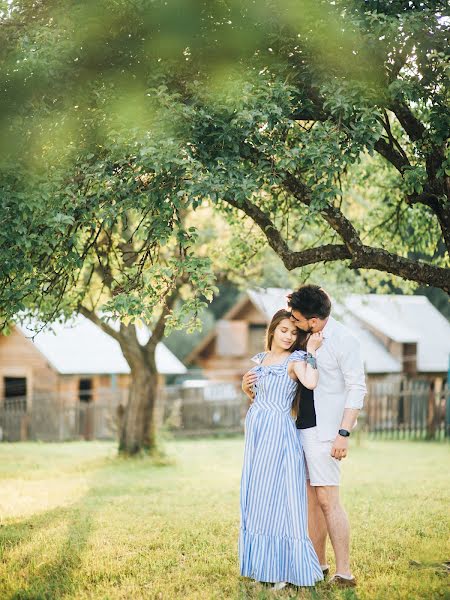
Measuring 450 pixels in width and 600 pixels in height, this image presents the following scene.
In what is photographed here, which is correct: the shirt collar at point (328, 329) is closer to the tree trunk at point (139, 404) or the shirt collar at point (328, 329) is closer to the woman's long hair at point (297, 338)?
the woman's long hair at point (297, 338)

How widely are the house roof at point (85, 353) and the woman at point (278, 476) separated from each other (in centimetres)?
2408

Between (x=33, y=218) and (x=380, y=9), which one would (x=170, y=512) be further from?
(x=380, y=9)

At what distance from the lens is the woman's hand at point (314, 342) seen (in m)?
6.44

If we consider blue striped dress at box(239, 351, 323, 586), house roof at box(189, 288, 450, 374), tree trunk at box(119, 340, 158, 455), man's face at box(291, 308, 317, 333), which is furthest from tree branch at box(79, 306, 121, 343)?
house roof at box(189, 288, 450, 374)

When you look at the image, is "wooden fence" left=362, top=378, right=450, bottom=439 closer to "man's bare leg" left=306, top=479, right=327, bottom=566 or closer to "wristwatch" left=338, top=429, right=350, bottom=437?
"man's bare leg" left=306, top=479, right=327, bottom=566

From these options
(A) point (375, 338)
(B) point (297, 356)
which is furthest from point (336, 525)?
(A) point (375, 338)

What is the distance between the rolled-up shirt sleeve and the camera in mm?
6258

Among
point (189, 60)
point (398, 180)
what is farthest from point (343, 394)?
point (398, 180)

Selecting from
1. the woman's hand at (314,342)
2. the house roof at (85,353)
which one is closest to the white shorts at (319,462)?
the woman's hand at (314,342)

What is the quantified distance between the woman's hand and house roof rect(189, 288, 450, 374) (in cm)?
2642

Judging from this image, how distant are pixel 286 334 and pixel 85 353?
86.9 ft

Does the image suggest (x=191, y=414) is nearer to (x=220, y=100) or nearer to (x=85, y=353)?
(x=85, y=353)

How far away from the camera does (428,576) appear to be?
6.69 m

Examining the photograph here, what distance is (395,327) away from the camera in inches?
1400
